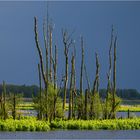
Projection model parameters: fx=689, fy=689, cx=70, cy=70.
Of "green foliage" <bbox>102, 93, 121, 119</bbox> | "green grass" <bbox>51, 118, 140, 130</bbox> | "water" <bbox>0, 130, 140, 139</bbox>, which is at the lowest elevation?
"water" <bbox>0, 130, 140, 139</bbox>

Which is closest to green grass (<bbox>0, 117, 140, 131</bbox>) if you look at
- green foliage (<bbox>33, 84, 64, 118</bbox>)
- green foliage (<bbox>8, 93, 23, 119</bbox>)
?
green foliage (<bbox>33, 84, 64, 118</bbox>)

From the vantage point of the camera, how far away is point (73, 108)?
145 feet

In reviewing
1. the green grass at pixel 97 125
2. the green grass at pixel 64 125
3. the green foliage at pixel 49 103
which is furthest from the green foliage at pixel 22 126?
the green foliage at pixel 49 103

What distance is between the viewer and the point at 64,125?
122ft

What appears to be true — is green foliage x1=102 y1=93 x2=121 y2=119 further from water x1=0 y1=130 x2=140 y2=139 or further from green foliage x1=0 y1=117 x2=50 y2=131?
green foliage x1=0 y1=117 x2=50 y2=131

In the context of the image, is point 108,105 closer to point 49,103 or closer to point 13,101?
point 49,103

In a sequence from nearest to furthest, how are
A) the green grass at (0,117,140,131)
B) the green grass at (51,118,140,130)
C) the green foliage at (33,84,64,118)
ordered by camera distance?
1. the green grass at (0,117,140,131)
2. the green grass at (51,118,140,130)
3. the green foliage at (33,84,64,118)

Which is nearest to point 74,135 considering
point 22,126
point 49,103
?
point 22,126

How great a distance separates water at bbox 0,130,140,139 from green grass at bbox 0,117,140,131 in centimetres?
126

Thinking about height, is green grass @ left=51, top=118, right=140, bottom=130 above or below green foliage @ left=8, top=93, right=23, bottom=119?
below

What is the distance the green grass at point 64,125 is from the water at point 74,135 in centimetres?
126

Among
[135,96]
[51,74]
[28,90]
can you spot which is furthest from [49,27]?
[135,96]

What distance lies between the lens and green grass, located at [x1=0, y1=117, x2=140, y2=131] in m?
35.8

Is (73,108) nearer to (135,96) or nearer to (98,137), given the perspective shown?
(98,137)
